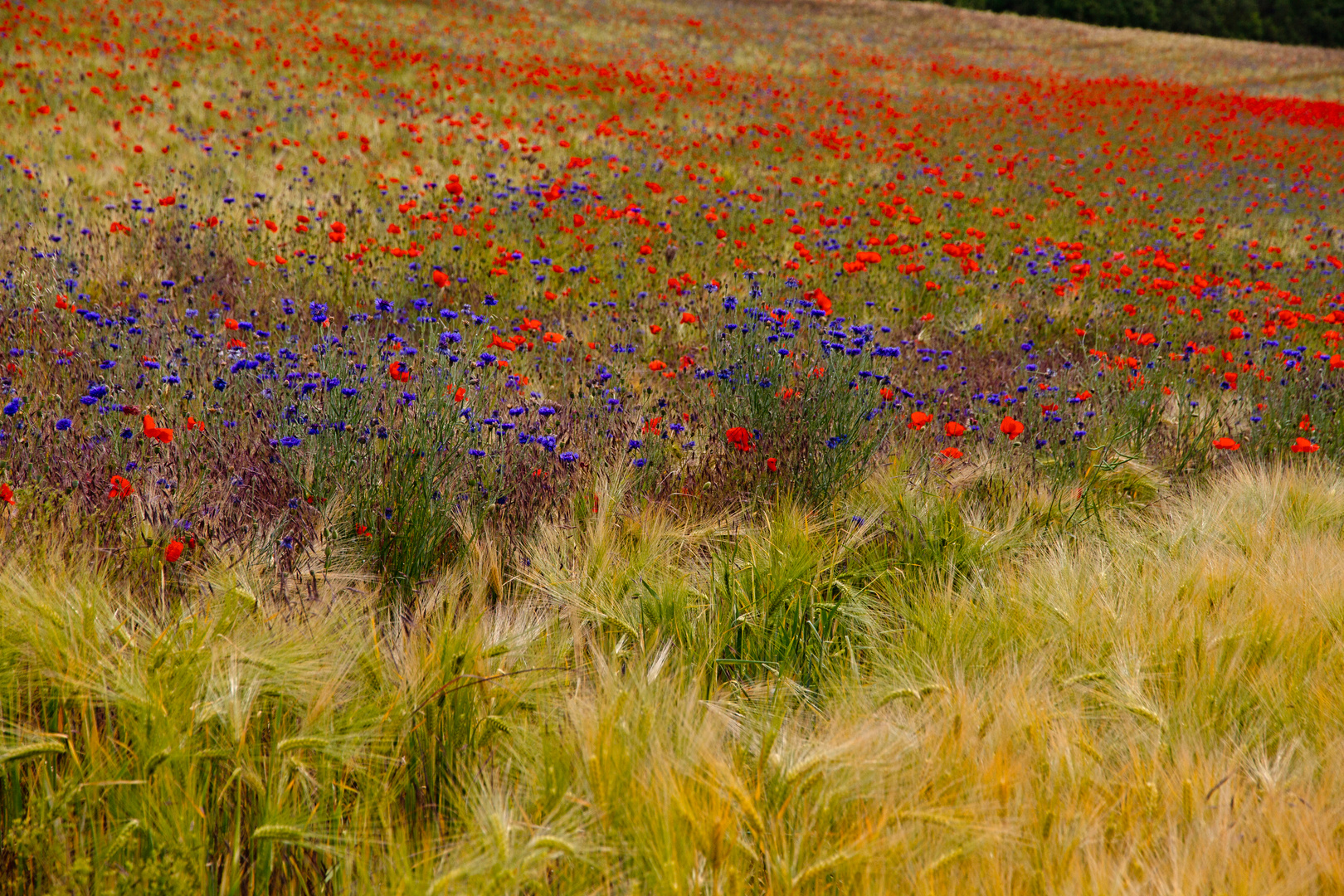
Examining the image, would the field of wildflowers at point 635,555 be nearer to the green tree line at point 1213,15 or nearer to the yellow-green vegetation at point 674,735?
the yellow-green vegetation at point 674,735

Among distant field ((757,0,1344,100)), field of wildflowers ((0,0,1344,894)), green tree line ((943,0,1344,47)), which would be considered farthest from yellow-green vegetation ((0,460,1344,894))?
green tree line ((943,0,1344,47))

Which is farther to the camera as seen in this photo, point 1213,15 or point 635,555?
point 1213,15

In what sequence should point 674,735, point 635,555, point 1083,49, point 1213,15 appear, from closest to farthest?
point 674,735 → point 635,555 → point 1083,49 → point 1213,15

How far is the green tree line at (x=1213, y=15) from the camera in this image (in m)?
46.5

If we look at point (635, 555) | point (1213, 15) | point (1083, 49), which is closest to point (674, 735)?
point (635, 555)

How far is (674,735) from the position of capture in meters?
1.45

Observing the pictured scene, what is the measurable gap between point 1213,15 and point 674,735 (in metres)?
62.2

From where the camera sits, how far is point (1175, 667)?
5.88ft

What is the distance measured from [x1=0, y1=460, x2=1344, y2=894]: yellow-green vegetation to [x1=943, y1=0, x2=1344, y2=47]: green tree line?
52.8 metres

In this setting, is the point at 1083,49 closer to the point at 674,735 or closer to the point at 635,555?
the point at 635,555

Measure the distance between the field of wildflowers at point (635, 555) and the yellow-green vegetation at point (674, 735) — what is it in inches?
0.4

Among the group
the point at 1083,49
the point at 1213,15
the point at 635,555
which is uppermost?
the point at 1213,15

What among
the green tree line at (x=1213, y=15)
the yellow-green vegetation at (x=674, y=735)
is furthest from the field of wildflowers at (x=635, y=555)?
the green tree line at (x=1213, y=15)

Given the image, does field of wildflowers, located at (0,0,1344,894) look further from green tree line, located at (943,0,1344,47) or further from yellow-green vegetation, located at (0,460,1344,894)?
green tree line, located at (943,0,1344,47)
